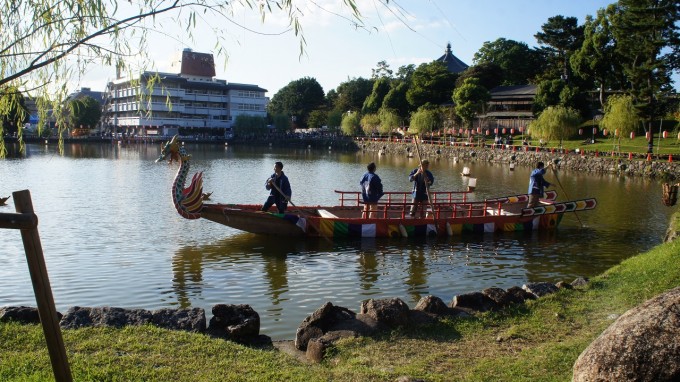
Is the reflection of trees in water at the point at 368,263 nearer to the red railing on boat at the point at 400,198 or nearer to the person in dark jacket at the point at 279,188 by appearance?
the red railing on boat at the point at 400,198

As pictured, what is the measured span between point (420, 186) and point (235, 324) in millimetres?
11745

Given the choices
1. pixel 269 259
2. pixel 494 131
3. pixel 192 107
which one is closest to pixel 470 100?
pixel 494 131

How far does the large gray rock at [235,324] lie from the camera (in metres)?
8.27

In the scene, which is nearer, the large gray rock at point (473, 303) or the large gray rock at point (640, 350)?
the large gray rock at point (640, 350)

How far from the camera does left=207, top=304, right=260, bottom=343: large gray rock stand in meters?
8.27

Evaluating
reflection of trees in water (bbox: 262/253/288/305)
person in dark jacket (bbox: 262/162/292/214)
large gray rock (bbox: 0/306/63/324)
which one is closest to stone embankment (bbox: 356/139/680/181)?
person in dark jacket (bbox: 262/162/292/214)

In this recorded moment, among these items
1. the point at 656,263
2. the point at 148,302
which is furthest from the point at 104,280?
the point at 656,263

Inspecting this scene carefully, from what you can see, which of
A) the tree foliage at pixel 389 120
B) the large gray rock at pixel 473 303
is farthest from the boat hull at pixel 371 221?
the tree foliage at pixel 389 120

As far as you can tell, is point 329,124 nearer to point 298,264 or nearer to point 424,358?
point 298,264

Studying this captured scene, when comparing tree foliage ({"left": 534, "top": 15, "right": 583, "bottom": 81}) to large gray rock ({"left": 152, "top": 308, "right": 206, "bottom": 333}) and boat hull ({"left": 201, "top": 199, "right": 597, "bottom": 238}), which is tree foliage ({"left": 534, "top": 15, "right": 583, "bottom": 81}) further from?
large gray rock ({"left": 152, "top": 308, "right": 206, "bottom": 333})

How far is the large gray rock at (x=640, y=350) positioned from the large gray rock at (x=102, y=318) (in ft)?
19.5

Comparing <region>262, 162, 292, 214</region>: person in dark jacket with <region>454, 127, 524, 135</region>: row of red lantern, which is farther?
<region>454, 127, 524, 135</region>: row of red lantern

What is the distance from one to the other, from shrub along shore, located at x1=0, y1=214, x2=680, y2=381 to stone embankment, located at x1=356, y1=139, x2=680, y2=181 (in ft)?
81.1

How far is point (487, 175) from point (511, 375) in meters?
39.8
